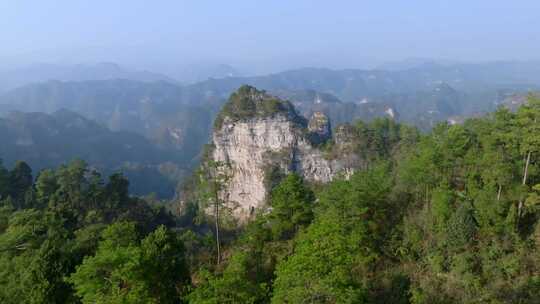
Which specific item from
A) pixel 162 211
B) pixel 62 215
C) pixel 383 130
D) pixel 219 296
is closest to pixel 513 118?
pixel 219 296

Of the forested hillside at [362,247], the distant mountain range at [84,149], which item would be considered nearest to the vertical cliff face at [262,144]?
the forested hillside at [362,247]

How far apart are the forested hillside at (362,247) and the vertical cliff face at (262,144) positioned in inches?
1404

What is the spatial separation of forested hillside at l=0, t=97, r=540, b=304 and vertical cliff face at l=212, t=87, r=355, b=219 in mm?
35667

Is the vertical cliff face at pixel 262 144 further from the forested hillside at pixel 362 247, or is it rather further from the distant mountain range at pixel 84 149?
the distant mountain range at pixel 84 149

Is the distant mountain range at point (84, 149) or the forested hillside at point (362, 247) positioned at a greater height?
the forested hillside at point (362, 247)

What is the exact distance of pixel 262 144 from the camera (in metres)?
62.0

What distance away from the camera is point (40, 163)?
12769cm

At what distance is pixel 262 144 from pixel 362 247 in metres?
47.7

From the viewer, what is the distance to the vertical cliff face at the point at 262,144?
194ft

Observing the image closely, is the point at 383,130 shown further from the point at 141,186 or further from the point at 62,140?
the point at 62,140

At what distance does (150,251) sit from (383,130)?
45.7 metres

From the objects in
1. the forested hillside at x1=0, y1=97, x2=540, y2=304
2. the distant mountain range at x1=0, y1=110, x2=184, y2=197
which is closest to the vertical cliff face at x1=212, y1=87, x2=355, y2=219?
the forested hillside at x1=0, y1=97, x2=540, y2=304

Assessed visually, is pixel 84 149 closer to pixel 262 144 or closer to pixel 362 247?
pixel 262 144

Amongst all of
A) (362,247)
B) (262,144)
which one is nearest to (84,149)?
(262,144)
